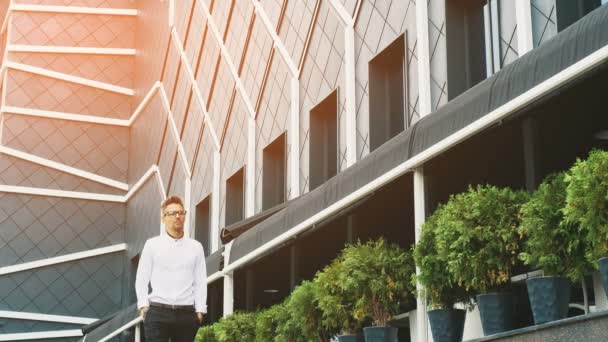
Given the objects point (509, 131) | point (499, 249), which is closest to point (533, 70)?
point (499, 249)

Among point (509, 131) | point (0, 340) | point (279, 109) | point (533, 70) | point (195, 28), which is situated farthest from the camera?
point (0, 340)

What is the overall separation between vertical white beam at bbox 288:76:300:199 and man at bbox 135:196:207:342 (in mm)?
7545

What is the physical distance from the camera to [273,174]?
16734 millimetres

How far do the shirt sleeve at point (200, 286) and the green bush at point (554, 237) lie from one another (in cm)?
253

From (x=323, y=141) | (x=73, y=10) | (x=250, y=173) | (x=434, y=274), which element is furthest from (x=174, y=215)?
(x=73, y=10)

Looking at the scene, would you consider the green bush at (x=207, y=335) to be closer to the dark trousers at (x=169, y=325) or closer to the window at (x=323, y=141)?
the window at (x=323, y=141)

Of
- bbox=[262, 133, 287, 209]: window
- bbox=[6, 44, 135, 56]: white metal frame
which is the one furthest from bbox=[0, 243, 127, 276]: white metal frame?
bbox=[262, 133, 287, 209]: window

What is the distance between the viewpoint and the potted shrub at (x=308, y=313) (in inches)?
375

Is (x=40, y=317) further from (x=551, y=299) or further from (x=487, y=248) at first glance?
(x=551, y=299)

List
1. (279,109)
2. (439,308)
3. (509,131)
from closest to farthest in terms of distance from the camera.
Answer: (439,308) < (509,131) < (279,109)

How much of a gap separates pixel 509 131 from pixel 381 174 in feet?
3.81

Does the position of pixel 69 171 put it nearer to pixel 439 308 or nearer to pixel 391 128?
pixel 391 128

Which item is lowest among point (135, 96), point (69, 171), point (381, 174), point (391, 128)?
point (381, 174)

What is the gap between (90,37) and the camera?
30234 millimetres
